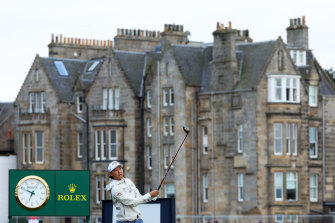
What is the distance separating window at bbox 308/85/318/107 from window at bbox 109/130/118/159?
549 inches

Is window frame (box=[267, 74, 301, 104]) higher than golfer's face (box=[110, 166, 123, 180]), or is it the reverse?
window frame (box=[267, 74, 301, 104])

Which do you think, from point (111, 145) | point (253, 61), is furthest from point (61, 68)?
point (253, 61)

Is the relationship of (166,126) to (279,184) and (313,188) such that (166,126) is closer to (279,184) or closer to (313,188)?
(279,184)

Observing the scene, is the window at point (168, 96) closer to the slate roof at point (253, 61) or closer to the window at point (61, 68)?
the slate roof at point (253, 61)

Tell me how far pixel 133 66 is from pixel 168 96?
4788mm

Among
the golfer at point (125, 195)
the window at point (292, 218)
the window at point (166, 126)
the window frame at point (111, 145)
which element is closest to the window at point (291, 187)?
the window at point (292, 218)

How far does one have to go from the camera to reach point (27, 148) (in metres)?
87.9

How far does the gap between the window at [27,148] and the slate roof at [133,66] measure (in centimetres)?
1031

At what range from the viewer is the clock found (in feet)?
85.1

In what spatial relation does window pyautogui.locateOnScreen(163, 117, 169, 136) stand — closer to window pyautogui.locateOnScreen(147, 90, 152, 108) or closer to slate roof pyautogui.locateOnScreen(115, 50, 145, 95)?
window pyautogui.locateOnScreen(147, 90, 152, 108)

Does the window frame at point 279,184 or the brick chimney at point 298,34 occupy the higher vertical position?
the brick chimney at point 298,34

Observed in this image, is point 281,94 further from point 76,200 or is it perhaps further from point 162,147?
point 76,200

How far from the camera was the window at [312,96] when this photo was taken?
77.8 metres

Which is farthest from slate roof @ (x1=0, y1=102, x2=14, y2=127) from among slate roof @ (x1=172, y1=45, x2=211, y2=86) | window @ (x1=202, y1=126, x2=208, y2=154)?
window @ (x1=202, y1=126, x2=208, y2=154)
